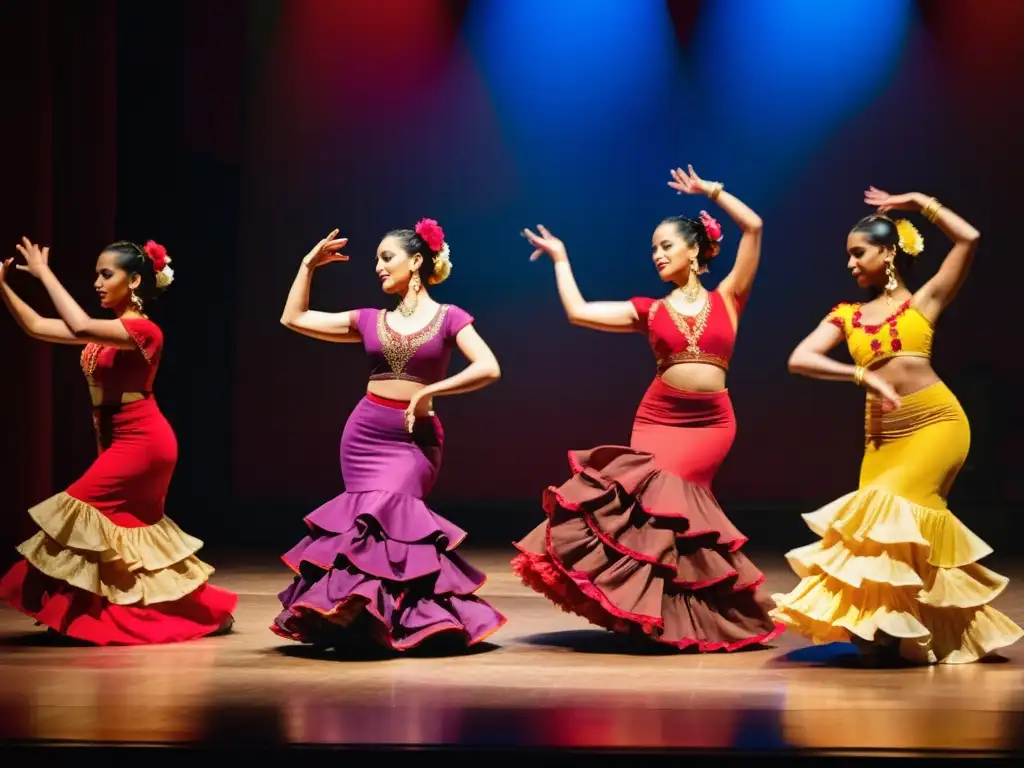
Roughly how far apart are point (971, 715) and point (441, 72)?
5.09 meters

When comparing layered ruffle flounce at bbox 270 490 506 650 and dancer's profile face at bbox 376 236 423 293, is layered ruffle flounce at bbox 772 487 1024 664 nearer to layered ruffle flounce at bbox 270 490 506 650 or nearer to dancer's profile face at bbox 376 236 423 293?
layered ruffle flounce at bbox 270 490 506 650

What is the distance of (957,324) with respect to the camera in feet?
25.5

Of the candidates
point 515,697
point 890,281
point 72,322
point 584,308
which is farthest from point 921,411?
point 72,322

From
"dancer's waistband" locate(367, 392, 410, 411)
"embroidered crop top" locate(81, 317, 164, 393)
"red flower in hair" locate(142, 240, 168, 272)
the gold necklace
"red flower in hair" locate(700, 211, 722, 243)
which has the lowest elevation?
"dancer's waistband" locate(367, 392, 410, 411)

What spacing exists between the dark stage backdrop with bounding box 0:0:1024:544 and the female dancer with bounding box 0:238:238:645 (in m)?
2.76

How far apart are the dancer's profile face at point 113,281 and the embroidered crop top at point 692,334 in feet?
5.60

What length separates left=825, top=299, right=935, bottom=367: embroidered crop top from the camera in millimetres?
4535

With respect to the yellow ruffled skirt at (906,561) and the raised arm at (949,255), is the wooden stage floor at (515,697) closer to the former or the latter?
the yellow ruffled skirt at (906,561)

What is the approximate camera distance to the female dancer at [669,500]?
463 cm

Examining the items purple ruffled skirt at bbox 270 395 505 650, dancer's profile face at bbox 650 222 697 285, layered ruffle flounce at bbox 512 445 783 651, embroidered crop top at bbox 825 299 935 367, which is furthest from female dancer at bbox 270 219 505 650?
embroidered crop top at bbox 825 299 935 367

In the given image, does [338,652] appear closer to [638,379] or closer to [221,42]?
[638,379]

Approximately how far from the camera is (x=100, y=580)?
4770 mm

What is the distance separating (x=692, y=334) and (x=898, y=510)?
862 millimetres

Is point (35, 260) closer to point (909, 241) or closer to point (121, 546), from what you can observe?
point (121, 546)
